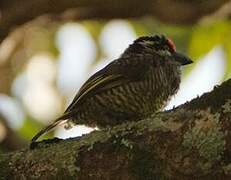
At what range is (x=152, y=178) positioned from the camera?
9.44 feet

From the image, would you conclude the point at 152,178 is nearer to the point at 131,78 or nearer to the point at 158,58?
the point at 131,78

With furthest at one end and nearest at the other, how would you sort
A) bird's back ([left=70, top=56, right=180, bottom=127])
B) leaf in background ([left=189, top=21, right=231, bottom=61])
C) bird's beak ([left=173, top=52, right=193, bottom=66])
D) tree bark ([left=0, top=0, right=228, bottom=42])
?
→ leaf in background ([left=189, top=21, right=231, bottom=61]) → tree bark ([left=0, top=0, right=228, bottom=42]) → bird's beak ([left=173, top=52, right=193, bottom=66]) → bird's back ([left=70, top=56, right=180, bottom=127])

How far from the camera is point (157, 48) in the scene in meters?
5.03

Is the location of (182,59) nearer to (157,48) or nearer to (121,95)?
(157,48)

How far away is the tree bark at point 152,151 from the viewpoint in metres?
2.79

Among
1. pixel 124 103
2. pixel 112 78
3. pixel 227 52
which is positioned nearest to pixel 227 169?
pixel 124 103

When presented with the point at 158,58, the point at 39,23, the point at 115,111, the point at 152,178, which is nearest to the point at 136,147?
the point at 152,178

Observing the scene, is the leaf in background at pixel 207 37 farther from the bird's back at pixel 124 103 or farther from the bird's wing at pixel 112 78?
the bird's back at pixel 124 103

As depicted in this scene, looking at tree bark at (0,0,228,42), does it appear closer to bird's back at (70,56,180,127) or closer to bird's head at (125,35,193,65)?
bird's head at (125,35,193,65)

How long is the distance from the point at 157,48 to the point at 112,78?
2.04 feet

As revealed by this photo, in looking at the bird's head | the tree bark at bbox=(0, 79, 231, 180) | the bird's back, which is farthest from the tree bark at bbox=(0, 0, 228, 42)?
the tree bark at bbox=(0, 79, 231, 180)

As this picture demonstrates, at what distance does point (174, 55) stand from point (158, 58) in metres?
0.21

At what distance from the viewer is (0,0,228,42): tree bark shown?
5.12m

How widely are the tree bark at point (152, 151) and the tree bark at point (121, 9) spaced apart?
2.08 m
